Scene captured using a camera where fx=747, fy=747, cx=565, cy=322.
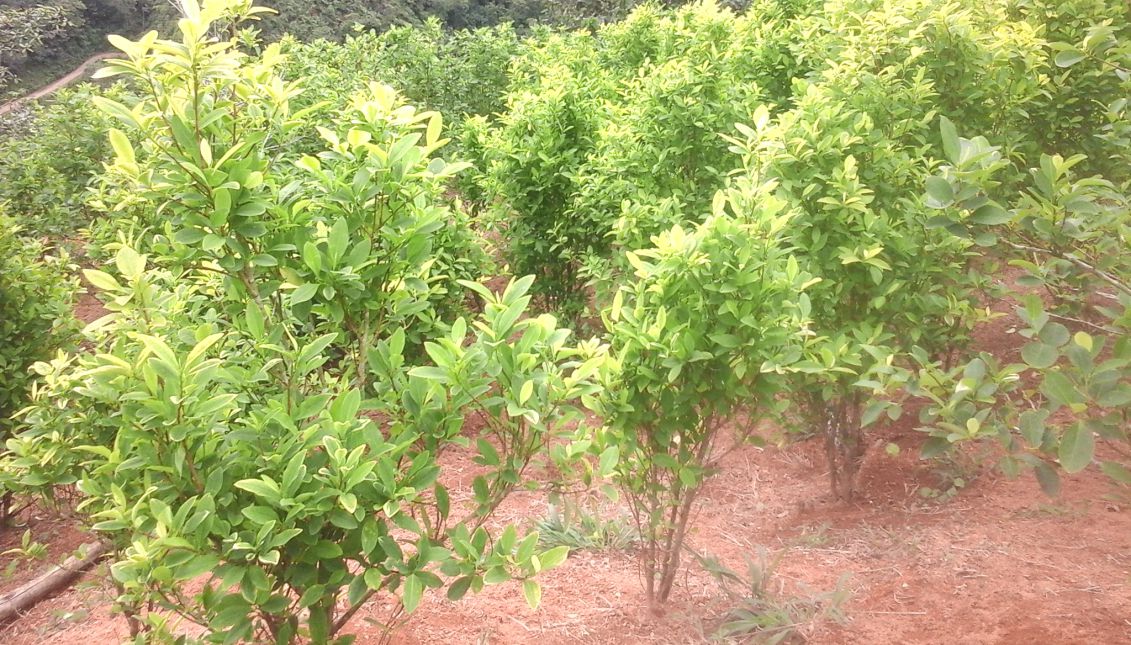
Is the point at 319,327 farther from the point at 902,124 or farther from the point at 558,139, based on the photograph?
the point at 558,139

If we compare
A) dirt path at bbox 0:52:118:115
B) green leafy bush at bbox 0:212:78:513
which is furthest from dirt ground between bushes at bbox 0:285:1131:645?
dirt path at bbox 0:52:118:115

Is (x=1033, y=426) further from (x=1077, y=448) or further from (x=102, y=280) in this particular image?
(x=102, y=280)

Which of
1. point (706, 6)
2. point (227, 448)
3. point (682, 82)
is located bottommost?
point (227, 448)

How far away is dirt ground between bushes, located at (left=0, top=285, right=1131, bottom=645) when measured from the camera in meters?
2.74

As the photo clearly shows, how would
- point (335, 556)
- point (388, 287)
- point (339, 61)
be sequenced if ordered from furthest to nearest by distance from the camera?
point (339, 61)
point (388, 287)
point (335, 556)

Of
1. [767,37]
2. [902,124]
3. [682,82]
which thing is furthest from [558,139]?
[902,124]

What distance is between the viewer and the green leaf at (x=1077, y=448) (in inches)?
58.8

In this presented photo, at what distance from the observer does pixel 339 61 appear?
9039mm

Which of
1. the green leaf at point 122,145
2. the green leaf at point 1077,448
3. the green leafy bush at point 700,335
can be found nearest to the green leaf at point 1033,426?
the green leaf at point 1077,448

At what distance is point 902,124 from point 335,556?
3221 mm

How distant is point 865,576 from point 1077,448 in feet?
6.07

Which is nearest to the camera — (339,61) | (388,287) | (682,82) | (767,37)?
(388,287)

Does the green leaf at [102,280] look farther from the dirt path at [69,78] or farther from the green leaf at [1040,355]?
the dirt path at [69,78]

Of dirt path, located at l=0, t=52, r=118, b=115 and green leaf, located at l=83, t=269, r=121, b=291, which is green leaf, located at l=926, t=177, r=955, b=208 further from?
dirt path, located at l=0, t=52, r=118, b=115
